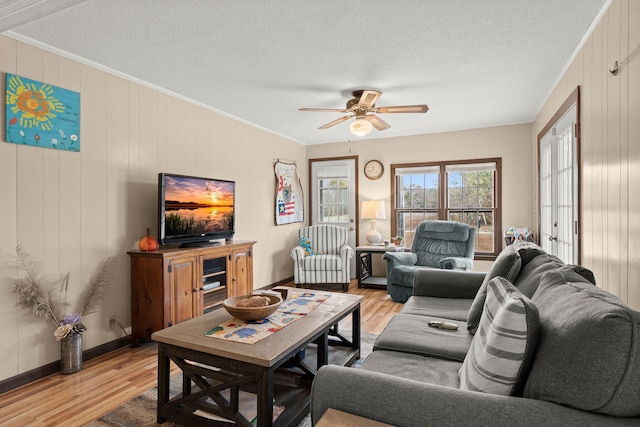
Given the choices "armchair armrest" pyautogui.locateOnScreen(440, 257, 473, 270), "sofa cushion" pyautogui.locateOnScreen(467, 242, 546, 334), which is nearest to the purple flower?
"sofa cushion" pyautogui.locateOnScreen(467, 242, 546, 334)

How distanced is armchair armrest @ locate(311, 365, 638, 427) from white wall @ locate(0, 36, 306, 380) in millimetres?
2515

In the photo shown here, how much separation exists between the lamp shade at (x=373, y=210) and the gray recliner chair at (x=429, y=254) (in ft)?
2.53

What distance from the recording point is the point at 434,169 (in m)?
5.72

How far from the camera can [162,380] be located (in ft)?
6.65

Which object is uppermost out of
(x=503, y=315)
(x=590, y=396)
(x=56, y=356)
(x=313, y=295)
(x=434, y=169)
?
(x=434, y=169)

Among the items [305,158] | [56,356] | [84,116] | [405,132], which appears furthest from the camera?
[305,158]

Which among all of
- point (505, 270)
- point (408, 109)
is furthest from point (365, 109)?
point (505, 270)

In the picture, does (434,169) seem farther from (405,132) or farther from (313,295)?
(313,295)

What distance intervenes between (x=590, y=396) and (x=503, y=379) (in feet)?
0.72

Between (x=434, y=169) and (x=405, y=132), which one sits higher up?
(x=405, y=132)

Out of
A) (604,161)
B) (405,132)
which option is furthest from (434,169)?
(604,161)

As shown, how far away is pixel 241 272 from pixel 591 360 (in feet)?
11.6

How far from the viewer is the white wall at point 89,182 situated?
2.52 m

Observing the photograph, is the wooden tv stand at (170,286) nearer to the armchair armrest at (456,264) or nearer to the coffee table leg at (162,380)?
the coffee table leg at (162,380)
